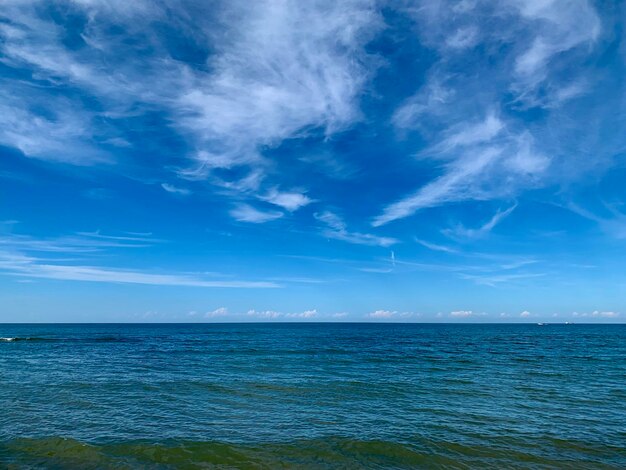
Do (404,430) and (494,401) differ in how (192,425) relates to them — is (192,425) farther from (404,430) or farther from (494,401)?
(494,401)

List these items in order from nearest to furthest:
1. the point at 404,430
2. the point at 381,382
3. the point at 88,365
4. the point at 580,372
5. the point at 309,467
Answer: the point at 309,467
the point at 404,430
the point at 381,382
the point at 580,372
the point at 88,365

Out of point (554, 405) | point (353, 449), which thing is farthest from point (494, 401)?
point (353, 449)

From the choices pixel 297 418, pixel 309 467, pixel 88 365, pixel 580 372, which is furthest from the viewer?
pixel 88 365

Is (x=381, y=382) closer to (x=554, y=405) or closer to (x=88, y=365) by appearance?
(x=554, y=405)

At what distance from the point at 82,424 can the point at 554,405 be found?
83.5ft

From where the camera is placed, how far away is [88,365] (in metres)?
39.3

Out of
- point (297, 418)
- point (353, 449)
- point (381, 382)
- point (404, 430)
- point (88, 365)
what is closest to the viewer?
point (353, 449)

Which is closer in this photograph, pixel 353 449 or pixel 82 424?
pixel 353 449

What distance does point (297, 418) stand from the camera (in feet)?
63.8

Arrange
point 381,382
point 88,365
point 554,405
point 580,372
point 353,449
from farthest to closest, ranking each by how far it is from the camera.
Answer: point 88,365, point 580,372, point 381,382, point 554,405, point 353,449

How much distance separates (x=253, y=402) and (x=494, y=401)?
1464 cm

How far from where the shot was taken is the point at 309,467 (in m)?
13.8

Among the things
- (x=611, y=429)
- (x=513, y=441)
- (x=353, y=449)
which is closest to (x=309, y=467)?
(x=353, y=449)

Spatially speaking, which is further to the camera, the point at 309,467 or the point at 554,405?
the point at 554,405
